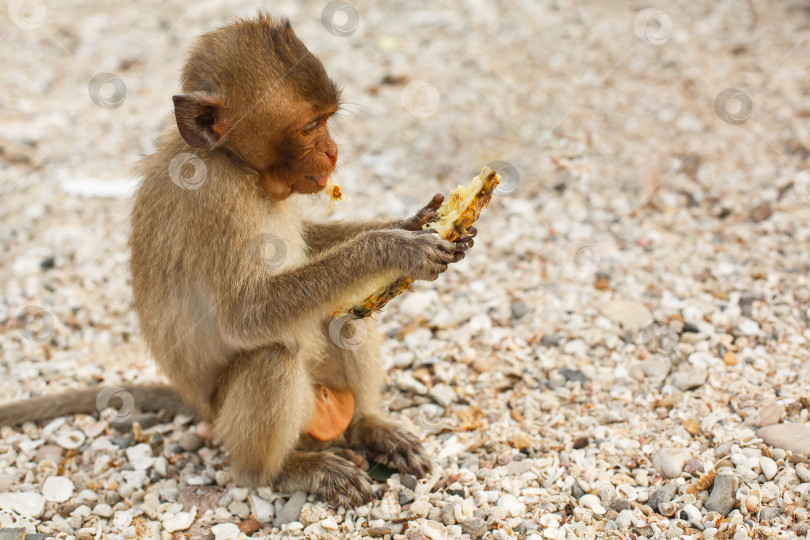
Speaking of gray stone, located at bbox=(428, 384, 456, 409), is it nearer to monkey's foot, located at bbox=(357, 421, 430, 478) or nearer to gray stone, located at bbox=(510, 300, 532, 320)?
monkey's foot, located at bbox=(357, 421, 430, 478)

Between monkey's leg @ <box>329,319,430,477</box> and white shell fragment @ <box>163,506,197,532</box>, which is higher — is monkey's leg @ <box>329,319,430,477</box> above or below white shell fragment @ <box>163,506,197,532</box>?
above

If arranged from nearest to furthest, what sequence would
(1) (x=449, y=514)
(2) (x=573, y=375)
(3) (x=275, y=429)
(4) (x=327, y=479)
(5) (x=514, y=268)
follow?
(1) (x=449, y=514) < (3) (x=275, y=429) < (4) (x=327, y=479) < (2) (x=573, y=375) < (5) (x=514, y=268)

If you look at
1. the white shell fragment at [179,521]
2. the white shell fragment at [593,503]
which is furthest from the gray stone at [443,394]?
the white shell fragment at [179,521]

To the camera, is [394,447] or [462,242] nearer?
[462,242]

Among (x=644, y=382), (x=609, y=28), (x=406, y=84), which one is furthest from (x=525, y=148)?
(x=644, y=382)

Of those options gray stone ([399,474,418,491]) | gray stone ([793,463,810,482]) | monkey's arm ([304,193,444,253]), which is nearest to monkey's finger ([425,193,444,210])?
monkey's arm ([304,193,444,253])

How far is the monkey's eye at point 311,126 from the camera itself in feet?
12.2

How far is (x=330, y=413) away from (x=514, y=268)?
7.33ft

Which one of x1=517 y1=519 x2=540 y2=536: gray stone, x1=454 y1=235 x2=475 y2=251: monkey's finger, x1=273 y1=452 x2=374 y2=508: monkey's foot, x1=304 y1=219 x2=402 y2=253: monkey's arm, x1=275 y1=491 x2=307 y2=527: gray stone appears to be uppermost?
x1=454 y1=235 x2=475 y2=251: monkey's finger

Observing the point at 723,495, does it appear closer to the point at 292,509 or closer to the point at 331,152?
the point at 292,509

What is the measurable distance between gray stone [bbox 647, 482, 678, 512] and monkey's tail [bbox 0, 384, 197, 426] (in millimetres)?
2625

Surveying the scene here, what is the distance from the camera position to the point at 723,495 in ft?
12.2

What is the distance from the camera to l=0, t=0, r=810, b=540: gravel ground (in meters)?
4.05

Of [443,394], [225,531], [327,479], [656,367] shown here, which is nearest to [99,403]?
[225,531]
